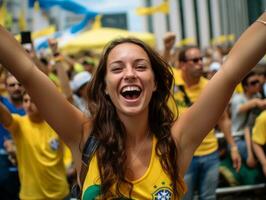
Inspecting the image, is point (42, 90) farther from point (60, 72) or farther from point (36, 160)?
point (60, 72)

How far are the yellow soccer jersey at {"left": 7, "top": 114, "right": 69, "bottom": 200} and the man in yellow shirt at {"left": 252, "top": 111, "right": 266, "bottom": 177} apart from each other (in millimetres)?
2299

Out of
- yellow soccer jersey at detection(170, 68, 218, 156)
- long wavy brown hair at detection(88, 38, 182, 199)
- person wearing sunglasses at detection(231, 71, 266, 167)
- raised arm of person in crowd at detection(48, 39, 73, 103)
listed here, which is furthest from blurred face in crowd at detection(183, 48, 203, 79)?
long wavy brown hair at detection(88, 38, 182, 199)

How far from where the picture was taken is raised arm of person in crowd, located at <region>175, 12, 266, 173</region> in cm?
211

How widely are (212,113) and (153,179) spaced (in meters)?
0.40

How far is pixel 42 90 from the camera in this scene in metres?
2.09

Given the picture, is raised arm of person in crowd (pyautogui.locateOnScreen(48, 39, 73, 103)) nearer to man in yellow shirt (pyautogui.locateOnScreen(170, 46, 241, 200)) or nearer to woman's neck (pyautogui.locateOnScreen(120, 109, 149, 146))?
man in yellow shirt (pyautogui.locateOnScreen(170, 46, 241, 200))

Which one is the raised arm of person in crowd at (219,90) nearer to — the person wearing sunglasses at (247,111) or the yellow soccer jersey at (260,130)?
the yellow soccer jersey at (260,130)

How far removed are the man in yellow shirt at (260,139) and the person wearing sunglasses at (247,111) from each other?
28 cm

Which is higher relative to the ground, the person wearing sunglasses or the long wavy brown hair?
the long wavy brown hair

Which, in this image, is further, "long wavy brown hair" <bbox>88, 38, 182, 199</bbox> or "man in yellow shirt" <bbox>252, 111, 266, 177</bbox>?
"man in yellow shirt" <bbox>252, 111, 266, 177</bbox>

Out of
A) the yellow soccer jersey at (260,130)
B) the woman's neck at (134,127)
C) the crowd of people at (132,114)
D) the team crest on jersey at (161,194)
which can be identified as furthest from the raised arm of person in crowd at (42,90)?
the yellow soccer jersey at (260,130)

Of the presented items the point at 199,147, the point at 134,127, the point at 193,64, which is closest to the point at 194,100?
the point at 193,64

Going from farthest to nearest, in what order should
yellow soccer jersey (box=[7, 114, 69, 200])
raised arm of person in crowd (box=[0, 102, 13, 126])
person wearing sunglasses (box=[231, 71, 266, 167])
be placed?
1. person wearing sunglasses (box=[231, 71, 266, 167])
2. yellow soccer jersey (box=[7, 114, 69, 200])
3. raised arm of person in crowd (box=[0, 102, 13, 126])

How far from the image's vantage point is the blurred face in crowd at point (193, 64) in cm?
493
